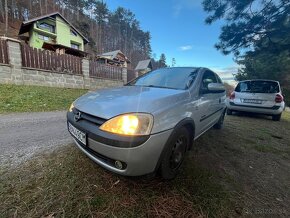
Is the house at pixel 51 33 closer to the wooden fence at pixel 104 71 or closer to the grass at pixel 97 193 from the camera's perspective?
the wooden fence at pixel 104 71

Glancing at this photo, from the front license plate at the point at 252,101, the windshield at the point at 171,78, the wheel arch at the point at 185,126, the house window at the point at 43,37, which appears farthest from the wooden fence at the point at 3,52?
the house window at the point at 43,37

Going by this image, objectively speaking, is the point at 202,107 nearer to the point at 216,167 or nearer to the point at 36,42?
the point at 216,167

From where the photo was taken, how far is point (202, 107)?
2773 millimetres

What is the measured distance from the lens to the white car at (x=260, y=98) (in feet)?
21.1

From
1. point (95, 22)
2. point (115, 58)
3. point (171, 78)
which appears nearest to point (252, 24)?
point (171, 78)

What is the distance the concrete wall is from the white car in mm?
10133

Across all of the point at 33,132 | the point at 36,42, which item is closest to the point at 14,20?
Result: the point at 36,42

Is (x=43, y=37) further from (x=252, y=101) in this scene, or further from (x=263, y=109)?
(x=263, y=109)

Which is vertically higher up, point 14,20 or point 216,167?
point 14,20

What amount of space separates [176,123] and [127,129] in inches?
24.2

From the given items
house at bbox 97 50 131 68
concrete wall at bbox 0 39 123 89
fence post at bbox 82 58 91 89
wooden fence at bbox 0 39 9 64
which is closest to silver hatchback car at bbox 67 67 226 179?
concrete wall at bbox 0 39 123 89

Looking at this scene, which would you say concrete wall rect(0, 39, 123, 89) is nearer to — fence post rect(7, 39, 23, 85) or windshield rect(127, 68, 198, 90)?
fence post rect(7, 39, 23, 85)

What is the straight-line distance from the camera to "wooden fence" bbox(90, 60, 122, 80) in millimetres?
13805

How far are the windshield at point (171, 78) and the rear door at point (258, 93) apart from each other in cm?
478
